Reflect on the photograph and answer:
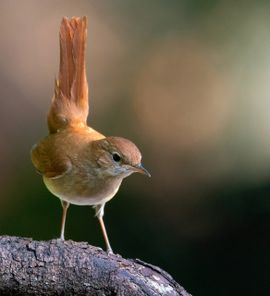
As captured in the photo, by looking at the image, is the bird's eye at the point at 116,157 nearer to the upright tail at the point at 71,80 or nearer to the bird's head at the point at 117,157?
the bird's head at the point at 117,157

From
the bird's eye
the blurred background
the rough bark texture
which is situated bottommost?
the blurred background

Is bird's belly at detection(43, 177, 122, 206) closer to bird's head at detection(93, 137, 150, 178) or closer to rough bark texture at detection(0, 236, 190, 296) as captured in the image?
bird's head at detection(93, 137, 150, 178)

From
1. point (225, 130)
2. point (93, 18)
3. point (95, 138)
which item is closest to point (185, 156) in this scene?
point (225, 130)

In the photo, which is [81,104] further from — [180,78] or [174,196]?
[180,78]

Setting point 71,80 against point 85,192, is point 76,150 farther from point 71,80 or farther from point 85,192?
point 71,80

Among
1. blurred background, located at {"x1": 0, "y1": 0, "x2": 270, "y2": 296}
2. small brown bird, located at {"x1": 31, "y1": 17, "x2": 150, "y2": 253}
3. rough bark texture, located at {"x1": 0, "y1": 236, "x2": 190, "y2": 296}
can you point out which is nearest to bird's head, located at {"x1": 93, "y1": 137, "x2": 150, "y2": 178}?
small brown bird, located at {"x1": 31, "y1": 17, "x2": 150, "y2": 253}

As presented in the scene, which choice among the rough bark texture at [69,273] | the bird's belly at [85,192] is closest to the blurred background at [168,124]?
the bird's belly at [85,192]

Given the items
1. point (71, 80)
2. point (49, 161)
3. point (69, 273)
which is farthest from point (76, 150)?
point (69, 273)
